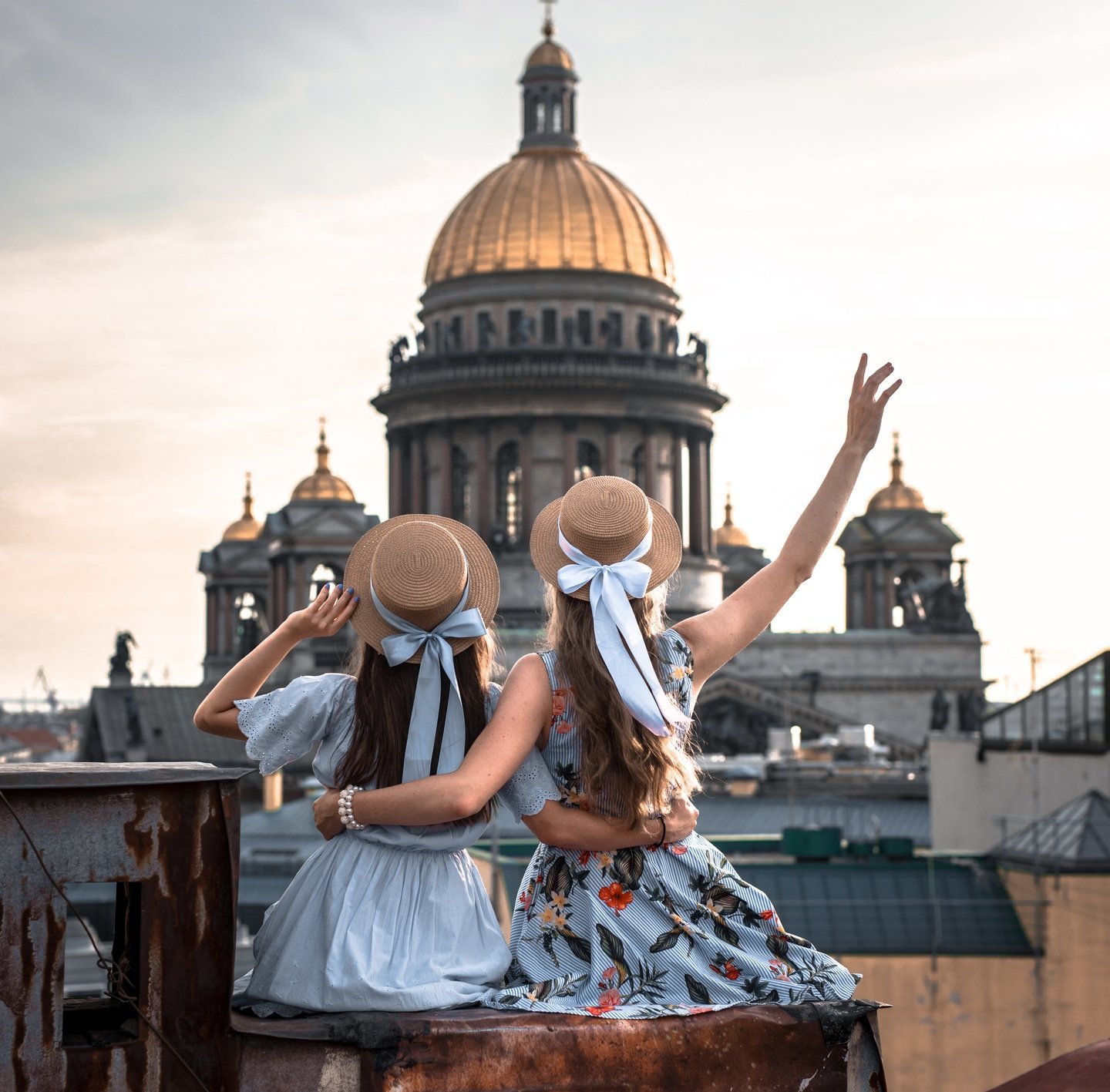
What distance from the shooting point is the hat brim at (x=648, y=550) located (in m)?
6.14

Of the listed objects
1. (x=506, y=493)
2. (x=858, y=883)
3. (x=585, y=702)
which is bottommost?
(x=858, y=883)

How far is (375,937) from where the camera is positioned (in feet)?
18.6

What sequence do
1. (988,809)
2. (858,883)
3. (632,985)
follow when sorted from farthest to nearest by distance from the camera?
(988,809) < (858,883) < (632,985)

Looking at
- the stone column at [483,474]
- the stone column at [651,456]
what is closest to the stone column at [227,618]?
the stone column at [483,474]

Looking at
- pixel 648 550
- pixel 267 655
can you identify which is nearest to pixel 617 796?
pixel 648 550

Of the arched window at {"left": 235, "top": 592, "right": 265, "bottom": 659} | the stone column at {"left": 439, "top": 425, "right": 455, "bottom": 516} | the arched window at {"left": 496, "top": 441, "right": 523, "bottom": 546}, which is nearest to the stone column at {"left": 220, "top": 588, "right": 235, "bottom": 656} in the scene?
the arched window at {"left": 235, "top": 592, "right": 265, "bottom": 659}

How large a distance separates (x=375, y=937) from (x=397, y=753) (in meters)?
0.49

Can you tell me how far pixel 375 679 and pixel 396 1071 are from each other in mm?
1072

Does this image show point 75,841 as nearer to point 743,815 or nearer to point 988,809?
point 988,809

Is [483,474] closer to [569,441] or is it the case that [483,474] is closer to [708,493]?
[569,441]

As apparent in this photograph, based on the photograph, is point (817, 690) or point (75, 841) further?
point (817, 690)

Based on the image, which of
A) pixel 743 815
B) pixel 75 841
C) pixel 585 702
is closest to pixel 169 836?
pixel 75 841

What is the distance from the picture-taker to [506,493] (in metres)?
80.8

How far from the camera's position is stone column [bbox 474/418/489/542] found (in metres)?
78.2
